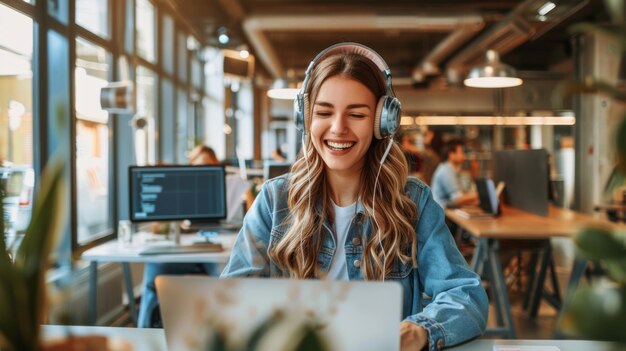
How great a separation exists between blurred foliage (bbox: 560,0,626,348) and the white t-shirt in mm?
1039

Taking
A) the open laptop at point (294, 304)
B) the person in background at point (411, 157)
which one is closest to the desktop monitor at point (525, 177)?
the person in background at point (411, 157)

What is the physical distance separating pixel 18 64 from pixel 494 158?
4.48 metres

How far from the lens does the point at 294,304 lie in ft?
2.35

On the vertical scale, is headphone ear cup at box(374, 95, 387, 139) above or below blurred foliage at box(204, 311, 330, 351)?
above

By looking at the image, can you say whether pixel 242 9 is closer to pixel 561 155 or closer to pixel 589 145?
pixel 589 145

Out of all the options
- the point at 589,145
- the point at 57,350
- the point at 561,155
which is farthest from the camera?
the point at 561,155

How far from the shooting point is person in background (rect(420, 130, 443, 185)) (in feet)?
21.7

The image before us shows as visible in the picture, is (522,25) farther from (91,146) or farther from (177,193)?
(177,193)

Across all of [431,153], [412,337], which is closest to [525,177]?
[431,153]

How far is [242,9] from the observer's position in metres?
8.93

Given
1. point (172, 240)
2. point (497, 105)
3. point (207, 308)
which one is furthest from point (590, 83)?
point (497, 105)

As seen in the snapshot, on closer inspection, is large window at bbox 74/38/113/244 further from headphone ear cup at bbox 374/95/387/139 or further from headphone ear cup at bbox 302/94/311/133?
headphone ear cup at bbox 374/95/387/139

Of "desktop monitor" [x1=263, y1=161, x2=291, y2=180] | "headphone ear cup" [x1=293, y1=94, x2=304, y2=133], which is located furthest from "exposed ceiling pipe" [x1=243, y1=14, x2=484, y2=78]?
"headphone ear cup" [x1=293, y1=94, x2=304, y2=133]

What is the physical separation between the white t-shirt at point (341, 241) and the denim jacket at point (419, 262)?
0.01 metres
